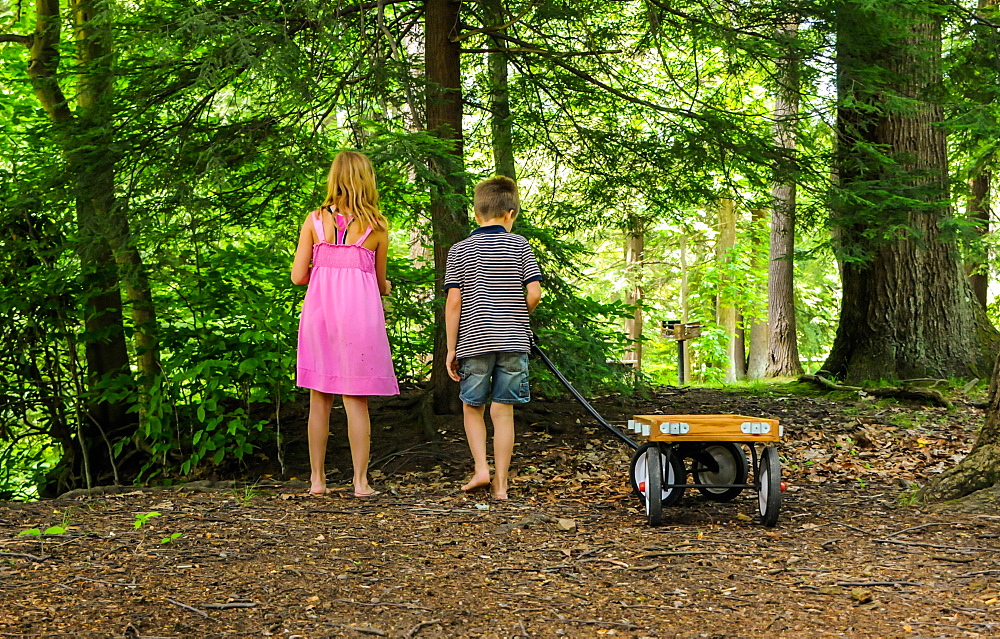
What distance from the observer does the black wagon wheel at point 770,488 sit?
167 inches

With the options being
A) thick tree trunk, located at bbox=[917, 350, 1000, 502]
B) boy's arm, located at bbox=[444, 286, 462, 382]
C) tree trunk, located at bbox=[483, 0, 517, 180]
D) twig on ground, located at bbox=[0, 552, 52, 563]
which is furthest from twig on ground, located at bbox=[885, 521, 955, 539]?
tree trunk, located at bbox=[483, 0, 517, 180]

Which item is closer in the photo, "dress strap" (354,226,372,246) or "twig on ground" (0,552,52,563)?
"twig on ground" (0,552,52,563)

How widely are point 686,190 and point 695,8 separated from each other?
158 cm

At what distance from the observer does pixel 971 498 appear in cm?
437

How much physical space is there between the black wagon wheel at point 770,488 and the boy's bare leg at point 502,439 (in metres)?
1.43

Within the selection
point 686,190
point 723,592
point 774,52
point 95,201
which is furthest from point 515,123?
point 723,592

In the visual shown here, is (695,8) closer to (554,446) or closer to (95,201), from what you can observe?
(554,446)

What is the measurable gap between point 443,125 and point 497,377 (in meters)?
1.93

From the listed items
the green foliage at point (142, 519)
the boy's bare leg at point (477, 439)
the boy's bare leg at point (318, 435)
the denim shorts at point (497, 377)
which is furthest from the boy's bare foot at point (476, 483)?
the green foliage at point (142, 519)

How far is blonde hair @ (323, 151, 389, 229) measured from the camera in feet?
16.1

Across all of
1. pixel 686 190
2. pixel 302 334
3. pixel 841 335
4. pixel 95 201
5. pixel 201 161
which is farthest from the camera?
→ pixel 841 335

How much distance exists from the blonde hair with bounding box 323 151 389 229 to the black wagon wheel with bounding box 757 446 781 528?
8.14 feet

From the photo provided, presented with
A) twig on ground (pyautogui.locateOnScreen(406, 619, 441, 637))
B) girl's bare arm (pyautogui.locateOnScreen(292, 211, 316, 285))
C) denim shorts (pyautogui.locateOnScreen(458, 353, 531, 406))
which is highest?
girl's bare arm (pyautogui.locateOnScreen(292, 211, 316, 285))

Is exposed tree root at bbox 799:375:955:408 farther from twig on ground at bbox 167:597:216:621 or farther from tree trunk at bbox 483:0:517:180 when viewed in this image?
twig on ground at bbox 167:597:216:621
